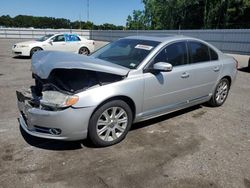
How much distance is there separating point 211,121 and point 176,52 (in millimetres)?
1535

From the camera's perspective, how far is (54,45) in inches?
541

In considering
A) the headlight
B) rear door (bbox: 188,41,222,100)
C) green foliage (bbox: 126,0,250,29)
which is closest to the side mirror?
rear door (bbox: 188,41,222,100)

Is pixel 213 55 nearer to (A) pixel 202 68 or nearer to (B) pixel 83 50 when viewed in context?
(A) pixel 202 68

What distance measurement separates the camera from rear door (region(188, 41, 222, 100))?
15.9 feet

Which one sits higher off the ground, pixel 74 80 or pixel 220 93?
pixel 74 80

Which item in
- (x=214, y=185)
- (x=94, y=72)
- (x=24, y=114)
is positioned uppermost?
(x=94, y=72)

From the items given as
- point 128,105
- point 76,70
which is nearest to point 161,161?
point 128,105

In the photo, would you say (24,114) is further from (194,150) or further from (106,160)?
(194,150)

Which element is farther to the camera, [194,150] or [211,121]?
[211,121]

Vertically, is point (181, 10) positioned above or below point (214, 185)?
above

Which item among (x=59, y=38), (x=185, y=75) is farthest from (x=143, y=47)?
(x=59, y=38)

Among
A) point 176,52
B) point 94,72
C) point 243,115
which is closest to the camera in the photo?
point 94,72

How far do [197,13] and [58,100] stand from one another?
46.3 metres

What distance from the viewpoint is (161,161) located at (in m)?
3.42
